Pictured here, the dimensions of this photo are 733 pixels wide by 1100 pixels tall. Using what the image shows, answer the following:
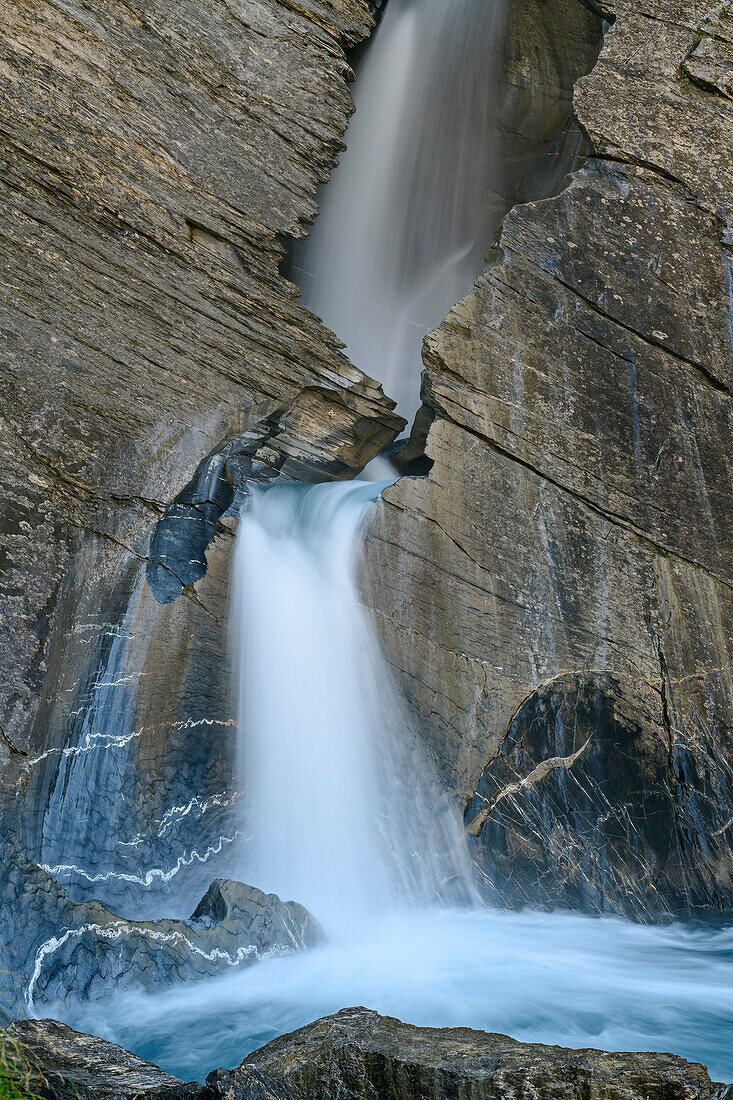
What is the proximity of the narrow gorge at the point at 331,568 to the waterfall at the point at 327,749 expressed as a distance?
0.02m

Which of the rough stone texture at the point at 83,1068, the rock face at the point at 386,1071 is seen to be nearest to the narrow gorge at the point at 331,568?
the rough stone texture at the point at 83,1068

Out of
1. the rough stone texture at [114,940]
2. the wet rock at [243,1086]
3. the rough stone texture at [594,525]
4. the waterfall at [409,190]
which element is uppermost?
the waterfall at [409,190]

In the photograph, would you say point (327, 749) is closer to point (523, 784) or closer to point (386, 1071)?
point (523, 784)

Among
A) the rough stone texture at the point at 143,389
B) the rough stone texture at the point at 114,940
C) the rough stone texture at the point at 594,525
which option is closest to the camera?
the rough stone texture at the point at 114,940

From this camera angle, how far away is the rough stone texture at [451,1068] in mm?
2902

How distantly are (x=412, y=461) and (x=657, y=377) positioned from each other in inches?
92.9

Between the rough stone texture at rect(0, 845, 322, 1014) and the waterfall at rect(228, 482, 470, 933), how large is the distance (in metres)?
0.67

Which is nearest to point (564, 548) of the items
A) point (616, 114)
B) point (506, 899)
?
point (506, 899)

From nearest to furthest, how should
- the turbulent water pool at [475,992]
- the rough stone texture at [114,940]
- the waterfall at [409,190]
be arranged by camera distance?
the turbulent water pool at [475,992], the rough stone texture at [114,940], the waterfall at [409,190]

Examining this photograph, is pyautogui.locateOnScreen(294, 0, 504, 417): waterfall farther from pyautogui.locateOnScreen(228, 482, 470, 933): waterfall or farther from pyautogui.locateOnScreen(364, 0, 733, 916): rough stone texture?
pyautogui.locateOnScreen(228, 482, 470, 933): waterfall

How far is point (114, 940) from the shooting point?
522 cm

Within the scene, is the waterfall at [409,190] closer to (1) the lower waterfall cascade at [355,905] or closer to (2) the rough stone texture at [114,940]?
(1) the lower waterfall cascade at [355,905]

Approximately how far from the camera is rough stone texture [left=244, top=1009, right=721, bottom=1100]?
2.90 metres

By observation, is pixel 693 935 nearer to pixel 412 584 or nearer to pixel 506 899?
pixel 506 899
